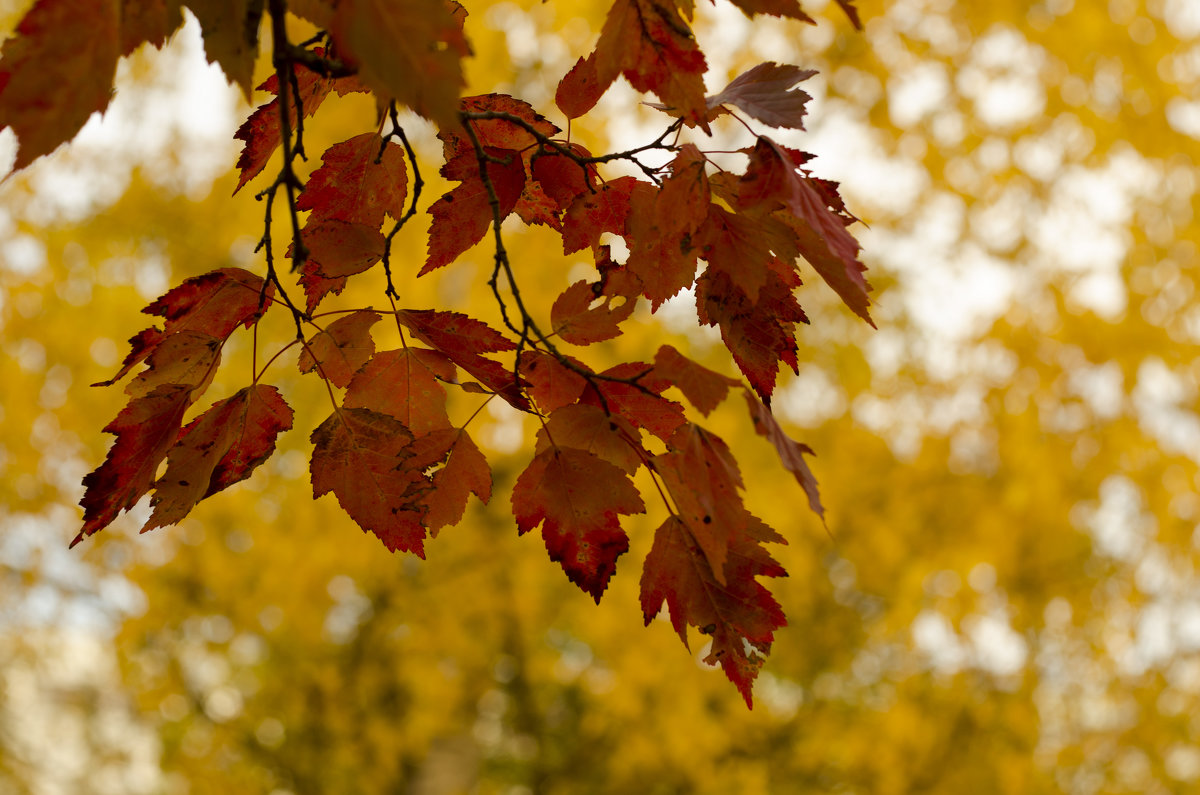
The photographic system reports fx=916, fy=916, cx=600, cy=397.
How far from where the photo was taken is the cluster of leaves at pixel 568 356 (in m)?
0.65

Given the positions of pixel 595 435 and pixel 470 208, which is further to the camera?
pixel 470 208

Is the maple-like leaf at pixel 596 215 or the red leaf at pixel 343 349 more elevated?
the maple-like leaf at pixel 596 215

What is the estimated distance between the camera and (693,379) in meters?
0.63

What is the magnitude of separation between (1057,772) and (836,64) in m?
2.94

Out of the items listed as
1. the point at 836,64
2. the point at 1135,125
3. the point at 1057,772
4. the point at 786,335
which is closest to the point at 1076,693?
the point at 1057,772

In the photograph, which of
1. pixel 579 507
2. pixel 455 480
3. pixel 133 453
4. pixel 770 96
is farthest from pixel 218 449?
pixel 770 96

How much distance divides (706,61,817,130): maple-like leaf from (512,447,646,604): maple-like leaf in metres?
0.29

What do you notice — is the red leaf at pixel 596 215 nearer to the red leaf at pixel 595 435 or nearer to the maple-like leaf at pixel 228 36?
the red leaf at pixel 595 435

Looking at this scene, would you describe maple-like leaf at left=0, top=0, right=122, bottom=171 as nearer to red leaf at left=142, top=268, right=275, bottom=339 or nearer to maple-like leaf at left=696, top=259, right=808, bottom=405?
red leaf at left=142, top=268, right=275, bottom=339

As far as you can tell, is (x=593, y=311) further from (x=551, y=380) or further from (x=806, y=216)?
(x=806, y=216)

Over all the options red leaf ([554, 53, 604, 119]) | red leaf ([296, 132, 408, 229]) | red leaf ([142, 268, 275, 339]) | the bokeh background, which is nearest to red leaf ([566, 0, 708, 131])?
red leaf ([554, 53, 604, 119])

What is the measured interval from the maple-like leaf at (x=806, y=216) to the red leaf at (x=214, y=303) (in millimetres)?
411

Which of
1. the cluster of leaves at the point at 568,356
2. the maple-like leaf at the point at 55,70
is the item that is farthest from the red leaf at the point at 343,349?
the maple-like leaf at the point at 55,70

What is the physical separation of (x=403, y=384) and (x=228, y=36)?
32 centimetres
